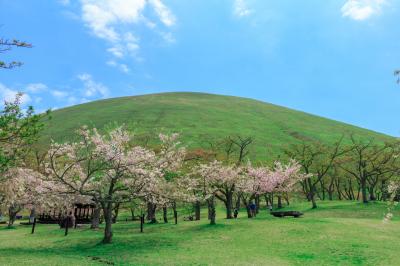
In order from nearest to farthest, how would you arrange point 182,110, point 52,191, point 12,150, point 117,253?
point 12,150 < point 117,253 < point 52,191 < point 182,110

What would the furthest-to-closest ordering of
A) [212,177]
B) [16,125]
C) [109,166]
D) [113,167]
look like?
[212,177]
[109,166]
[113,167]
[16,125]

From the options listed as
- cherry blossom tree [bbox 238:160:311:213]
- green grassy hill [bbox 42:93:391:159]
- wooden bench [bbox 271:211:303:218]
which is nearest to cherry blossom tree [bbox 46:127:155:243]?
cherry blossom tree [bbox 238:160:311:213]

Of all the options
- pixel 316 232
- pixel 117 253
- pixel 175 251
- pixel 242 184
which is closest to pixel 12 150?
pixel 117 253

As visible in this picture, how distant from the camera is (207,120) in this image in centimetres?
13775

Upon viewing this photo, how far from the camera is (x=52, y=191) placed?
31.1m

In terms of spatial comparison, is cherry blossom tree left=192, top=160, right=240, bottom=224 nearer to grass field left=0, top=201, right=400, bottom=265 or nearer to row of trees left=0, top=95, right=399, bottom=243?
row of trees left=0, top=95, right=399, bottom=243

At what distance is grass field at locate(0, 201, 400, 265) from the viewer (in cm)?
2353

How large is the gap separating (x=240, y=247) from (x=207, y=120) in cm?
11088

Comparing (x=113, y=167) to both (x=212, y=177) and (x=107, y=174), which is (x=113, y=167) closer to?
(x=107, y=174)

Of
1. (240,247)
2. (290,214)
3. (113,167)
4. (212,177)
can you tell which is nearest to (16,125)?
(113,167)

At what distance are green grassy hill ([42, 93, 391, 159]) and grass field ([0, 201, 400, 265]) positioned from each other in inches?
2734

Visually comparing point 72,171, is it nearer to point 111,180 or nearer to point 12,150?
A: point 111,180

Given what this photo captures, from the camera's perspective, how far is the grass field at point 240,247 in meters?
23.5

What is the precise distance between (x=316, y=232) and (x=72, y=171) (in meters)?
25.4
